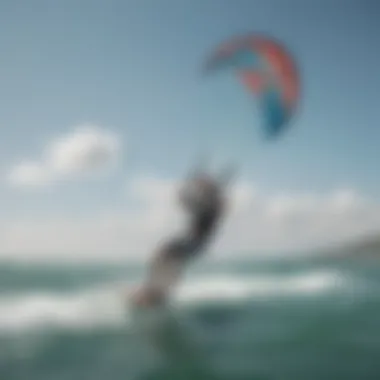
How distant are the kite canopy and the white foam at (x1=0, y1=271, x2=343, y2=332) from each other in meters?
0.43

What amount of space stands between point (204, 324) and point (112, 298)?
0.26 metres

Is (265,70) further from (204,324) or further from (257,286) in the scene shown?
(204,324)

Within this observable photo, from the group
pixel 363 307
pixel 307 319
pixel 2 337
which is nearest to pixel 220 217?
pixel 307 319

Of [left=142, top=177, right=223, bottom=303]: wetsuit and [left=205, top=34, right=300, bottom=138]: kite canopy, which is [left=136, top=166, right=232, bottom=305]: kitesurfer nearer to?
[left=142, top=177, right=223, bottom=303]: wetsuit

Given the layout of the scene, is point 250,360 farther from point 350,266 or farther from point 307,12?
point 307,12

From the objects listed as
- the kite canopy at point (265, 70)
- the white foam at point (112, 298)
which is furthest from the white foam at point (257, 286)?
the kite canopy at point (265, 70)

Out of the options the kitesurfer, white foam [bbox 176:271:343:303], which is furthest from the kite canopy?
white foam [bbox 176:271:343:303]

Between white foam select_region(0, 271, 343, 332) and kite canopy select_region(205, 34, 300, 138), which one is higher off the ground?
kite canopy select_region(205, 34, 300, 138)

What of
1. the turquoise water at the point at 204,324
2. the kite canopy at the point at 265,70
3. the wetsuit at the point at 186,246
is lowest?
the turquoise water at the point at 204,324

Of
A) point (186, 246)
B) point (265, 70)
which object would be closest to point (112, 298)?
point (186, 246)

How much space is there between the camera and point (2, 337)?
163cm

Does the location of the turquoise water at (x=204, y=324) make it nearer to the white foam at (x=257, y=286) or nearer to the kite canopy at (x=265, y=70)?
the white foam at (x=257, y=286)

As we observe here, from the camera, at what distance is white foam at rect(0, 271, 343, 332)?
1.66 m

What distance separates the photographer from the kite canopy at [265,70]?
5.85ft
